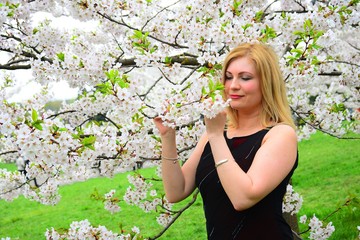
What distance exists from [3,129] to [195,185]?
3.21ft

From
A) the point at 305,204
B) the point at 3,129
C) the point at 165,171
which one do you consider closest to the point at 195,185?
the point at 165,171

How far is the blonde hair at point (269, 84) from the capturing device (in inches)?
80.7

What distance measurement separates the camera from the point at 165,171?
7.38 ft

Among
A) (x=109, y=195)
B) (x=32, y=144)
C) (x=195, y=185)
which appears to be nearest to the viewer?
(x=32, y=144)

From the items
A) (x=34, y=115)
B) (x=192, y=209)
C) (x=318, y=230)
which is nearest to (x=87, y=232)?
(x=34, y=115)

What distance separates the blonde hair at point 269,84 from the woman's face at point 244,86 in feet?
0.07

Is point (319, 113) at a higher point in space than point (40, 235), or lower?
higher

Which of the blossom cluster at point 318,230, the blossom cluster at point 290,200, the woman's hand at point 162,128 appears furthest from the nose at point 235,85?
the blossom cluster at point 318,230

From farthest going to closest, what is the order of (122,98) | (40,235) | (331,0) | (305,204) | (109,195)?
(40,235) < (305,204) < (109,195) < (331,0) < (122,98)

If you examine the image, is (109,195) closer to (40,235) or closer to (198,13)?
(198,13)

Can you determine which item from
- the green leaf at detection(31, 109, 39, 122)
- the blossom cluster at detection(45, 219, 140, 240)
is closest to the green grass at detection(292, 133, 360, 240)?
the blossom cluster at detection(45, 219, 140, 240)

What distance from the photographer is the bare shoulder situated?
1.92 meters

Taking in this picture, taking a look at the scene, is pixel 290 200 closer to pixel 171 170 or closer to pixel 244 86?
pixel 171 170

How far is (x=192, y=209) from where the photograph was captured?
340 inches
